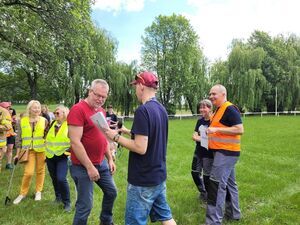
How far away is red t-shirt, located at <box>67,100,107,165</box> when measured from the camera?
4.06 meters

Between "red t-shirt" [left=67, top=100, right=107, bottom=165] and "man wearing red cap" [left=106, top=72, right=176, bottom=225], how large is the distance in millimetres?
772

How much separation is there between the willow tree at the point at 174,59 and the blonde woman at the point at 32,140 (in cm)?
3734

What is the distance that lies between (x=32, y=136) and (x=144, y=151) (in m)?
4.17

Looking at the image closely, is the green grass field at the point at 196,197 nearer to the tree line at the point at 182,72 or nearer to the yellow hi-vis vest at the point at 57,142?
the yellow hi-vis vest at the point at 57,142

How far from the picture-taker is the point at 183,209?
20.0ft

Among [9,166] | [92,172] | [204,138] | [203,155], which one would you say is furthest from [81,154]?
[9,166]

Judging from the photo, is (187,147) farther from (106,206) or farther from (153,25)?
(153,25)

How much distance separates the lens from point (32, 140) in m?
6.75

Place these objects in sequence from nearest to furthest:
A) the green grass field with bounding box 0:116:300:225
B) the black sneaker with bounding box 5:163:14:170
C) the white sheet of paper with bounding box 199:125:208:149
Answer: the white sheet of paper with bounding box 199:125:208:149
the green grass field with bounding box 0:116:300:225
the black sneaker with bounding box 5:163:14:170

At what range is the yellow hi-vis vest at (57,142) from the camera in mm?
6164

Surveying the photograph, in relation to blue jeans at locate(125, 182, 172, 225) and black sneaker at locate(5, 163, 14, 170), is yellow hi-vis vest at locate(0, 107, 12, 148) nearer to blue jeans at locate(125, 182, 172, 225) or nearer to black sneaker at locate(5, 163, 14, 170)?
black sneaker at locate(5, 163, 14, 170)

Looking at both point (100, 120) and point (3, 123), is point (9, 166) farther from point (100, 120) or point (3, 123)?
point (100, 120)

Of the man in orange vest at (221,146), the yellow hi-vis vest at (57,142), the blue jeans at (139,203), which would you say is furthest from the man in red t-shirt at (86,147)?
the yellow hi-vis vest at (57,142)

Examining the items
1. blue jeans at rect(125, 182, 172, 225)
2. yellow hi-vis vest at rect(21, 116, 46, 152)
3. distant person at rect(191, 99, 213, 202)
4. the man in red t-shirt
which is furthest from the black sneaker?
blue jeans at rect(125, 182, 172, 225)
